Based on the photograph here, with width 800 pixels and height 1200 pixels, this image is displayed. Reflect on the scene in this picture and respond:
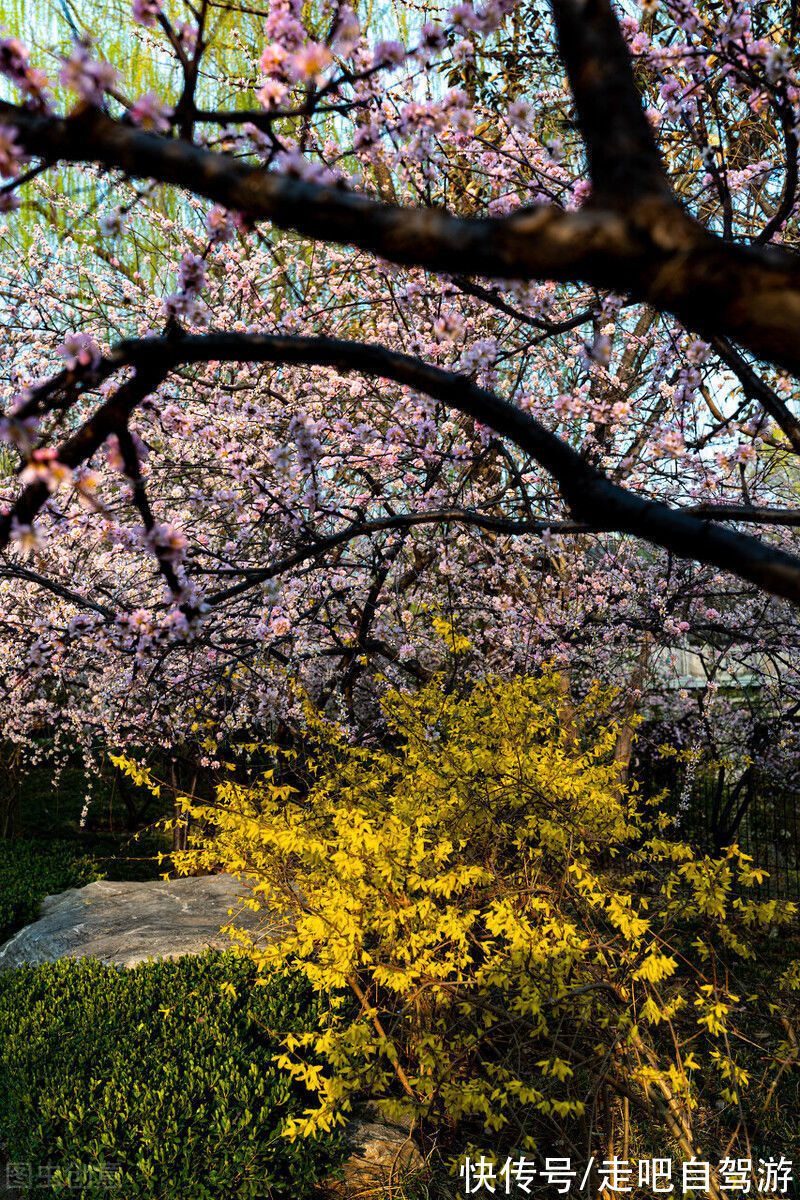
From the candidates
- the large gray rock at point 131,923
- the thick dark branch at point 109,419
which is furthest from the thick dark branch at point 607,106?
the large gray rock at point 131,923

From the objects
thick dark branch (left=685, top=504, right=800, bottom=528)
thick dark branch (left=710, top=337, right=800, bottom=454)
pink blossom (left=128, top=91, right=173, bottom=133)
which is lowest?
pink blossom (left=128, top=91, right=173, bottom=133)

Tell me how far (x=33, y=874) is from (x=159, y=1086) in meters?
6.21

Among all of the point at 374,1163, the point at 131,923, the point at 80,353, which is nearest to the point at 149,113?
the point at 80,353

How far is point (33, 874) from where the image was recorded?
31.0 feet

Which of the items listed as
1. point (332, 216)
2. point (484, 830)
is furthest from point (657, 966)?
point (332, 216)

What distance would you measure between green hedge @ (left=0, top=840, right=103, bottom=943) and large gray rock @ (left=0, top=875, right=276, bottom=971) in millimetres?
231

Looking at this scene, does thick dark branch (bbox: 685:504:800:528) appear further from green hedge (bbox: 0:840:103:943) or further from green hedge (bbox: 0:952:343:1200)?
green hedge (bbox: 0:840:103:943)

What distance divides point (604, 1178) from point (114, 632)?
3.39 metres

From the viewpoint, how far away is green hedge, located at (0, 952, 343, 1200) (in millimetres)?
3660

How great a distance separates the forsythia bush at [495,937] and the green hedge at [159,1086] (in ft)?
0.73

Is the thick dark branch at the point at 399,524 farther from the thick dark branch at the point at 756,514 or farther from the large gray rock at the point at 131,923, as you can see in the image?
the large gray rock at the point at 131,923

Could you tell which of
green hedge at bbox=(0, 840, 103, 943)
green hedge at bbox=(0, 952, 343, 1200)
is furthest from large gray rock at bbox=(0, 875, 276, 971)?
green hedge at bbox=(0, 952, 343, 1200)

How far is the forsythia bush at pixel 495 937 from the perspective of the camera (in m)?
3.67

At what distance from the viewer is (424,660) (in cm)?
948
